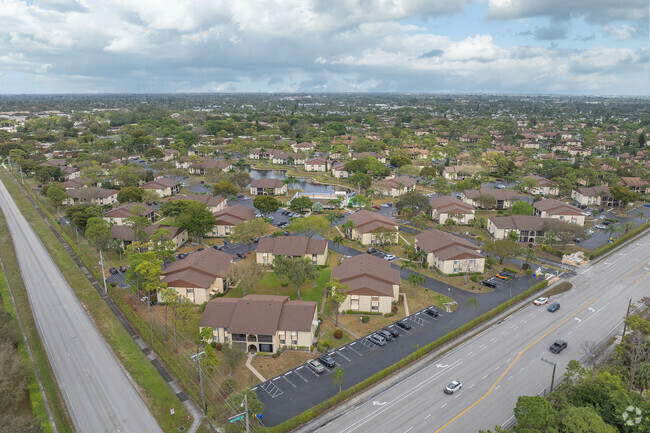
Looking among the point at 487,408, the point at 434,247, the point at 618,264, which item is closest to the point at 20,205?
the point at 434,247

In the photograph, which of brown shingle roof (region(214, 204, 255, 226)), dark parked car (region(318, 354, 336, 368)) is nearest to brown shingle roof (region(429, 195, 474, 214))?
brown shingle roof (region(214, 204, 255, 226))

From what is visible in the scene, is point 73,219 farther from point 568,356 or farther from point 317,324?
point 568,356

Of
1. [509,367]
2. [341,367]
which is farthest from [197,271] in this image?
[509,367]

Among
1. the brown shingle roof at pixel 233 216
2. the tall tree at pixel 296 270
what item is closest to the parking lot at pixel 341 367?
the tall tree at pixel 296 270

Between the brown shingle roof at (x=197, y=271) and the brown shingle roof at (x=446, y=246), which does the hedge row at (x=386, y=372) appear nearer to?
the brown shingle roof at (x=446, y=246)

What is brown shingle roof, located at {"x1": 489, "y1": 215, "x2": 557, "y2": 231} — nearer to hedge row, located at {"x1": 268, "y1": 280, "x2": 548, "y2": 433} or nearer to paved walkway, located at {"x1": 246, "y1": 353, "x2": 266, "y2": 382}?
hedge row, located at {"x1": 268, "y1": 280, "x2": 548, "y2": 433}

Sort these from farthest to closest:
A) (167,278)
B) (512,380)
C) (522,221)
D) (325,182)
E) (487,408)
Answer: (325,182)
(522,221)
(167,278)
(512,380)
(487,408)
